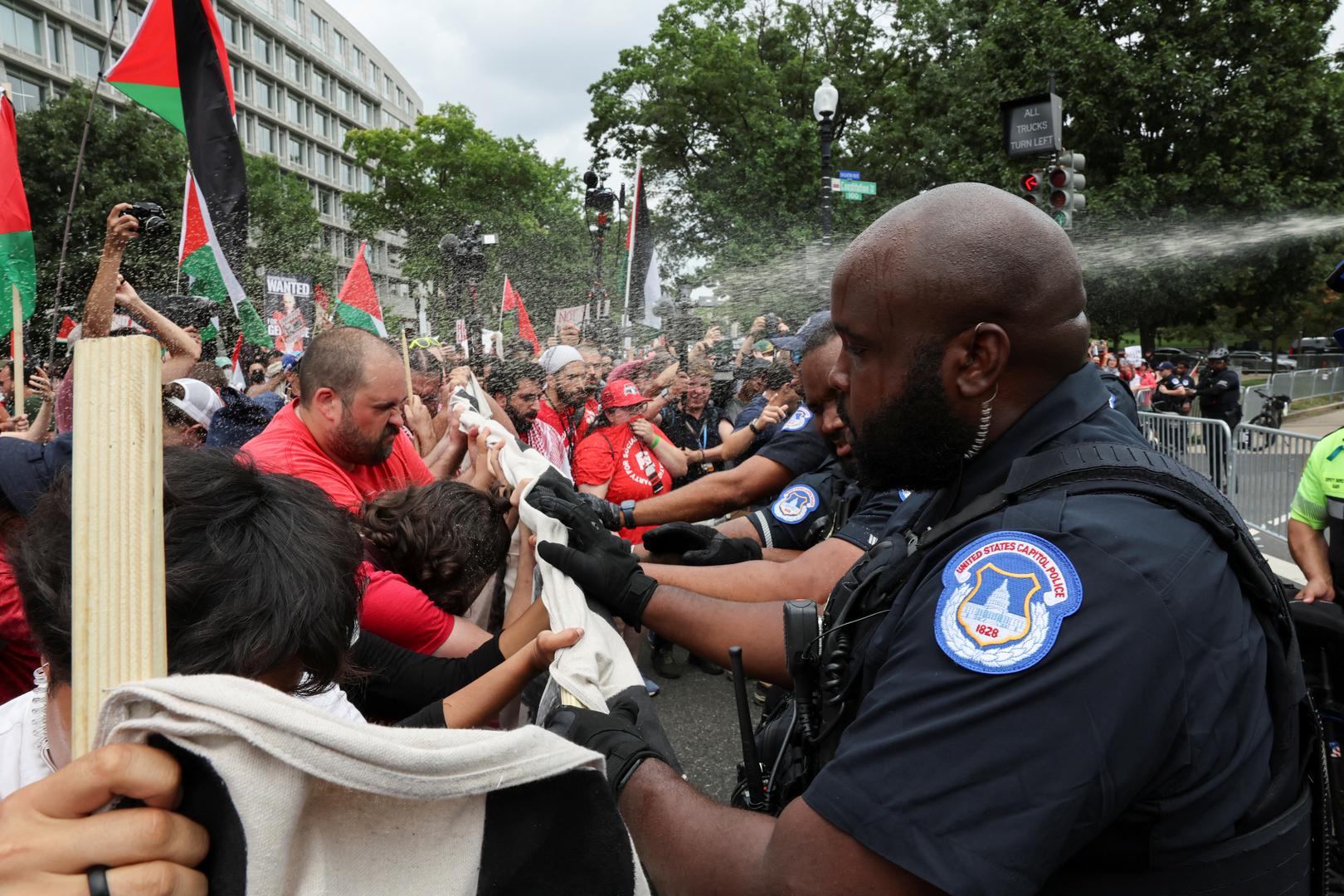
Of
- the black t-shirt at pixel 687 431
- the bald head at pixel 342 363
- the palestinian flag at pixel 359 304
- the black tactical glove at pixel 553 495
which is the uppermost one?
the palestinian flag at pixel 359 304

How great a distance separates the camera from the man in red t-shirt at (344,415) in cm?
354

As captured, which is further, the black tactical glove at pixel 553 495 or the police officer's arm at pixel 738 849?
the black tactical glove at pixel 553 495

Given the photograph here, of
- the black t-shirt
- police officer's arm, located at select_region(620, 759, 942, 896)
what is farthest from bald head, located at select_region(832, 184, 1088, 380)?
the black t-shirt

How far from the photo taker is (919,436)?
1.55 metres

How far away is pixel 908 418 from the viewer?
1.55 metres

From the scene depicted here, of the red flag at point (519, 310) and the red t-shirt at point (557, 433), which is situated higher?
the red flag at point (519, 310)

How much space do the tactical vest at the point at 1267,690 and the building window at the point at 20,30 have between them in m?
47.6

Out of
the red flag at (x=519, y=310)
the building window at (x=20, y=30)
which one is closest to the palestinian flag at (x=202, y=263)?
the red flag at (x=519, y=310)

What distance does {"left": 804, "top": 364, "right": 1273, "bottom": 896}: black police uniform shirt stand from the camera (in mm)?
1140

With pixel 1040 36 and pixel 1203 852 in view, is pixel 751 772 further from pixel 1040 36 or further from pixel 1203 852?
pixel 1040 36

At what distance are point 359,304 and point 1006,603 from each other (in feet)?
25.0

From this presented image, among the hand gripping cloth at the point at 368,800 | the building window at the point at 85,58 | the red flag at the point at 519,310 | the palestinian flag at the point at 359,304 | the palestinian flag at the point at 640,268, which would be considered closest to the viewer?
the hand gripping cloth at the point at 368,800

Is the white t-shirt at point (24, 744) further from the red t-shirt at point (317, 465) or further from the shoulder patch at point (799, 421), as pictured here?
the shoulder patch at point (799, 421)

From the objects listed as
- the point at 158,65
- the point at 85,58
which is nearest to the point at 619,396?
the point at 158,65
